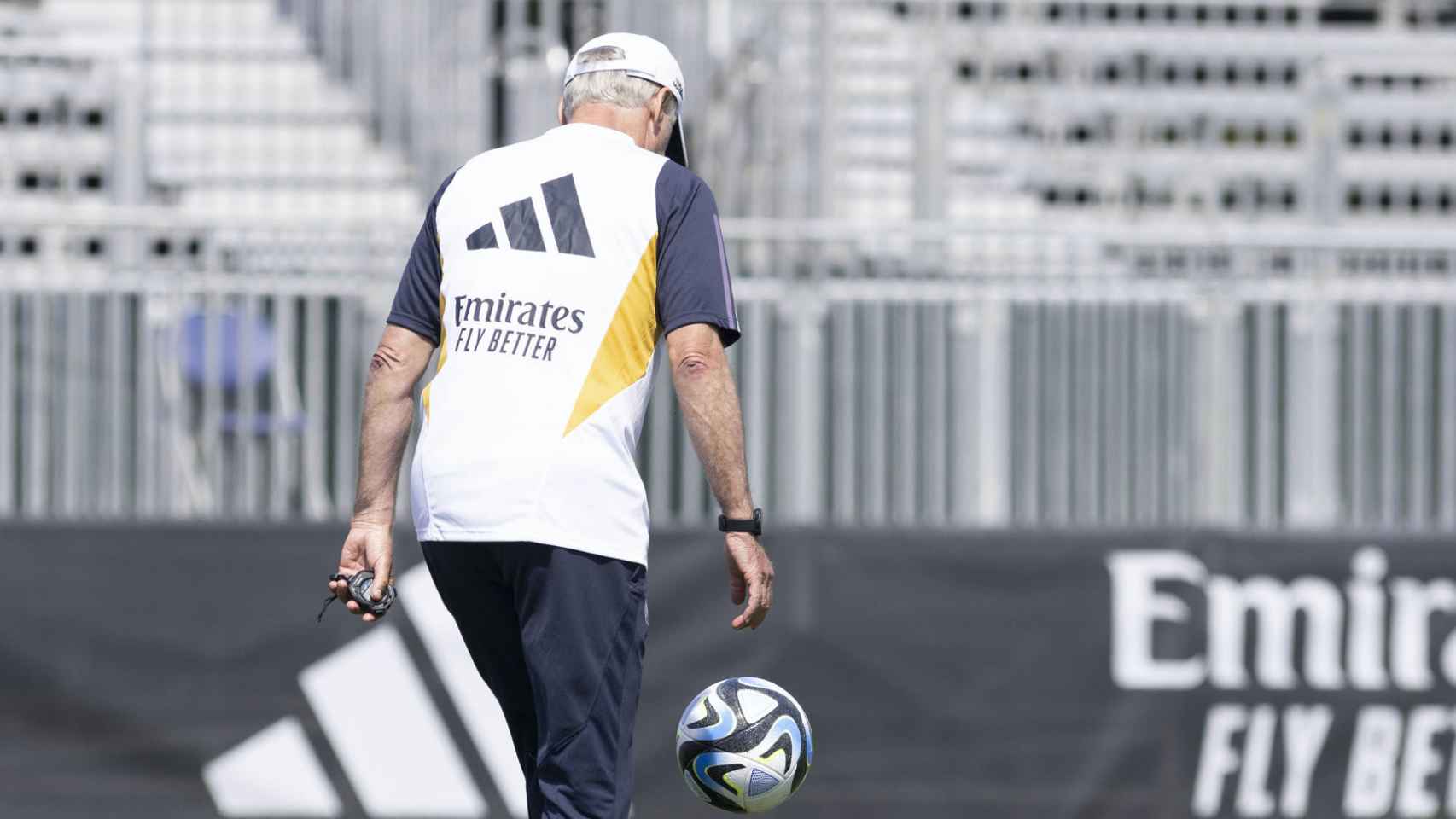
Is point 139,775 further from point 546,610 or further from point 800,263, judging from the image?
point 546,610

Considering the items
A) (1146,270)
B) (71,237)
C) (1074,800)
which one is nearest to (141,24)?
(71,237)

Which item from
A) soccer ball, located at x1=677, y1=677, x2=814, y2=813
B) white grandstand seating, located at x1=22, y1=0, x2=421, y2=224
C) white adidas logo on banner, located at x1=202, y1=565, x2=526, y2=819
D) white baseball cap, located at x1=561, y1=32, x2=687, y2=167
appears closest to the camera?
white baseball cap, located at x1=561, y1=32, x2=687, y2=167

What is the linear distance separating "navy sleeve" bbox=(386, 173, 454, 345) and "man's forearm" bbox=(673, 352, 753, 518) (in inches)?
23.2

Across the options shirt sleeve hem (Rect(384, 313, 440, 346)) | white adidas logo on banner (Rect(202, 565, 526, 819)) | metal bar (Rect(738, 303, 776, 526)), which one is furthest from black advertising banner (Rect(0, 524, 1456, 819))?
shirt sleeve hem (Rect(384, 313, 440, 346))

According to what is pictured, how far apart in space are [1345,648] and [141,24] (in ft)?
21.3

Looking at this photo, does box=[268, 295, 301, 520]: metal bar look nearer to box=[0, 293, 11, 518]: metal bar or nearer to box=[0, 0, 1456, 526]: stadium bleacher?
box=[0, 0, 1456, 526]: stadium bleacher

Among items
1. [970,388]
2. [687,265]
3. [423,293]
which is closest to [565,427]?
[687,265]

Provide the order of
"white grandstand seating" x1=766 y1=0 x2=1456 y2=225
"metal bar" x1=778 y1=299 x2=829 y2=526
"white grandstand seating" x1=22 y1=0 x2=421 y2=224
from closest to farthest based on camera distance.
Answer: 1. "metal bar" x1=778 y1=299 x2=829 y2=526
2. "white grandstand seating" x1=22 y1=0 x2=421 y2=224
3. "white grandstand seating" x1=766 y1=0 x2=1456 y2=225

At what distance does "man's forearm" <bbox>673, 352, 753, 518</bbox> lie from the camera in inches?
168

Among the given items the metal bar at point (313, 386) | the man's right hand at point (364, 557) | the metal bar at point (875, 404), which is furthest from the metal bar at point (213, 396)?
the man's right hand at point (364, 557)

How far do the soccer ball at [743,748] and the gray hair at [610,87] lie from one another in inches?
51.6

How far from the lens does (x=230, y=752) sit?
7793 millimetres

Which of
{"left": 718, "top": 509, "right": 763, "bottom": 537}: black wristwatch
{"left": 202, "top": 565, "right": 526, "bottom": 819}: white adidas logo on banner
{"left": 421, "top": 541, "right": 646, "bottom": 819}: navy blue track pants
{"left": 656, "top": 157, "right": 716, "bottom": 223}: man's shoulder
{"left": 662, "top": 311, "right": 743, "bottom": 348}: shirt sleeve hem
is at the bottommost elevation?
{"left": 202, "top": 565, "right": 526, "bottom": 819}: white adidas logo on banner

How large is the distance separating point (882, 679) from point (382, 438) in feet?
12.7
